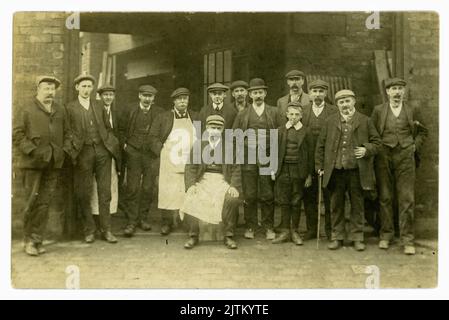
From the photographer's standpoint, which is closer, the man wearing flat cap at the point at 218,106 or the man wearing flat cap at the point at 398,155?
the man wearing flat cap at the point at 398,155

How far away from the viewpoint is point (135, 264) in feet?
18.8

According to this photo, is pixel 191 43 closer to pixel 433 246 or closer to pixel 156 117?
pixel 156 117

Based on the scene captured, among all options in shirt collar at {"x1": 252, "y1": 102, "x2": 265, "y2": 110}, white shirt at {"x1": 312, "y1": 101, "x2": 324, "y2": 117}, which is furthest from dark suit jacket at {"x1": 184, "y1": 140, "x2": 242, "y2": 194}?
white shirt at {"x1": 312, "y1": 101, "x2": 324, "y2": 117}

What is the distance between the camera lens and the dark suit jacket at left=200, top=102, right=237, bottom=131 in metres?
6.14

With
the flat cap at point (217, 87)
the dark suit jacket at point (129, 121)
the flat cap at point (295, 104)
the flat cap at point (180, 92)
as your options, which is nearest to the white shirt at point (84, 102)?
the dark suit jacket at point (129, 121)

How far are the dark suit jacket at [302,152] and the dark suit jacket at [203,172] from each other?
1.56 feet

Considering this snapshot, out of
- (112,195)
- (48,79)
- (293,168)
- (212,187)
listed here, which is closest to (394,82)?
(293,168)

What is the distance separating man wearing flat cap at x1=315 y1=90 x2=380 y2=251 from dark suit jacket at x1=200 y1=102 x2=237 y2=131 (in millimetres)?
1067

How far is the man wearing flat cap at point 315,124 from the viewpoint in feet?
20.0

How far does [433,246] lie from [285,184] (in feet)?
6.17

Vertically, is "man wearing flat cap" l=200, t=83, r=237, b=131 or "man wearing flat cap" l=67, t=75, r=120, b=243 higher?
"man wearing flat cap" l=200, t=83, r=237, b=131

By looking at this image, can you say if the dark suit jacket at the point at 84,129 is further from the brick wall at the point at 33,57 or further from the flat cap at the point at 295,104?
the flat cap at the point at 295,104

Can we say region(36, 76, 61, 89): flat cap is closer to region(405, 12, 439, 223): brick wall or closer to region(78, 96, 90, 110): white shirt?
region(78, 96, 90, 110): white shirt

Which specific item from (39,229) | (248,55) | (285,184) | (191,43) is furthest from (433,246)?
(39,229)
